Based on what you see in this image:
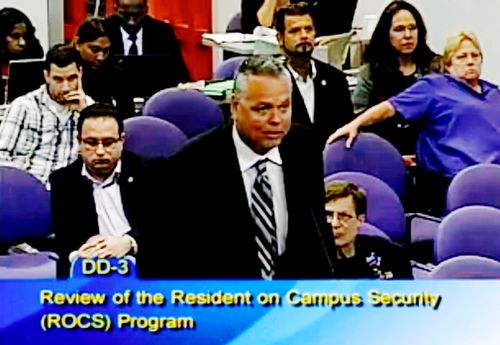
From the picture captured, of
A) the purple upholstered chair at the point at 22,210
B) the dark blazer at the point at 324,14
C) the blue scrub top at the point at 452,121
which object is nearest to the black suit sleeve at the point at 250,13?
the dark blazer at the point at 324,14

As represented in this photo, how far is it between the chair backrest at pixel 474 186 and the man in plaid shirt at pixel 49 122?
0.81m

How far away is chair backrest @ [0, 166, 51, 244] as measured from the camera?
2389 mm

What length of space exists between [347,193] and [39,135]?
2.31 feet

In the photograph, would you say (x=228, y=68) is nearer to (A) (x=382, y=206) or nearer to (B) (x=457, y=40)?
(A) (x=382, y=206)

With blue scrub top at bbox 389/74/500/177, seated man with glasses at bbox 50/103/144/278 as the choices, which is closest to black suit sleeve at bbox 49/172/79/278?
seated man with glasses at bbox 50/103/144/278

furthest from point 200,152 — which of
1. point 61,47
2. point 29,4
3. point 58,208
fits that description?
point 29,4

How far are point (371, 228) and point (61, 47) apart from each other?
791 millimetres

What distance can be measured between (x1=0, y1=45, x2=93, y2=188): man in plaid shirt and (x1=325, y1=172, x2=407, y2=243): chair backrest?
0.56 meters

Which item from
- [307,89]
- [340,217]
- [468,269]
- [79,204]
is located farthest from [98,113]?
[468,269]

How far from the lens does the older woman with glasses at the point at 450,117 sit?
2.65 meters

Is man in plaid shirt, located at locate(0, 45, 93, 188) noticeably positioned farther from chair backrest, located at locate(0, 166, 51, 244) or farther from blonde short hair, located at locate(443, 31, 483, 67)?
blonde short hair, located at locate(443, 31, 483, 67)

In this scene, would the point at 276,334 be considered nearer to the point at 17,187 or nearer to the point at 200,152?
the point at 200,152

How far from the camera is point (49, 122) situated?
102 inches

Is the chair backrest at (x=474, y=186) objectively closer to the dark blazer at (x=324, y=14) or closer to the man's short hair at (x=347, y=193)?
the man's short hair at (x=347, y=193)
